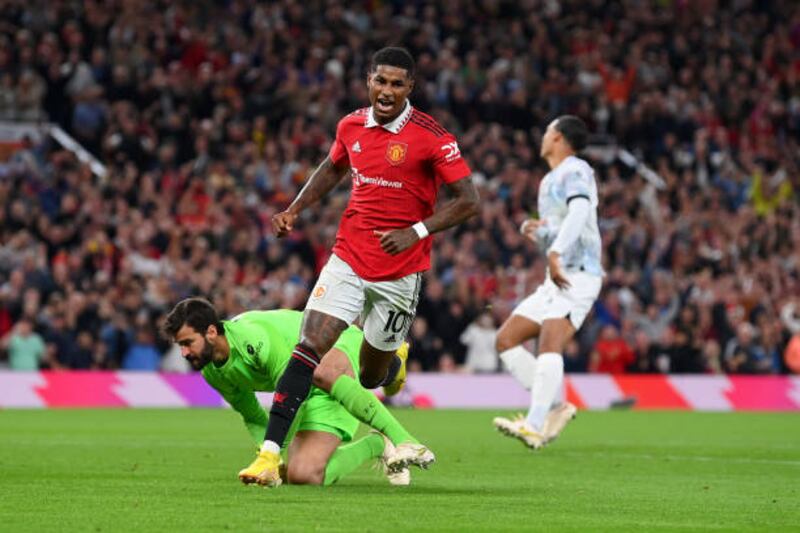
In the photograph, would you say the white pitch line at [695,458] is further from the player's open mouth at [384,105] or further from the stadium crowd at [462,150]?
the stadium crowd at [462,150]

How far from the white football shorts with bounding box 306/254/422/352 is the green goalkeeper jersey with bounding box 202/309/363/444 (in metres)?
0.32

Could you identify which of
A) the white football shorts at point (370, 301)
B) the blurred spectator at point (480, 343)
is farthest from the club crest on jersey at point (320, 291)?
the blurred spectator at point (480, 343)

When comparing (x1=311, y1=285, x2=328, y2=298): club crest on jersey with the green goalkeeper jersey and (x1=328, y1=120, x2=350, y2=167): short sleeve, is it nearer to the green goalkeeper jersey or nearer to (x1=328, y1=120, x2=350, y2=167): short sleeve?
the green goalkeeper jersey

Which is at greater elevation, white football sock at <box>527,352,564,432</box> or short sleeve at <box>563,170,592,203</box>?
short sleeve at <box>563,170,592,203</box>

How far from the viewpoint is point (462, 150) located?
26609mm

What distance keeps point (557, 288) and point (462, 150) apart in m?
13.4

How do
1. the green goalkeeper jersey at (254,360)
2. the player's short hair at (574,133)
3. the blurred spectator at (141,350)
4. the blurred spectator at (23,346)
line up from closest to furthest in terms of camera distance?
the green goalkeeper jersey at (254,360)
the player's short hair at (574,133)
the blurred spectator at (23,346)
the blurred spectator at (141,350)

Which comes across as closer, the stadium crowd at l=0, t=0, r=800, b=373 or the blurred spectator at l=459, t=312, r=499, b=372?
the stadium crowd at l=0, t=0, r=800, b=373

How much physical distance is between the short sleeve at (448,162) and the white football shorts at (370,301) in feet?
2.26

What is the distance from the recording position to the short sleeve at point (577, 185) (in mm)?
13047

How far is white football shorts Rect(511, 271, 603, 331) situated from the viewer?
13438 mm

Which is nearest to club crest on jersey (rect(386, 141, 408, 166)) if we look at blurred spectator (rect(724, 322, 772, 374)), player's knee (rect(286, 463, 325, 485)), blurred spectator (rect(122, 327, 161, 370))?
player's knee (rect(286, 463, 325, 485))

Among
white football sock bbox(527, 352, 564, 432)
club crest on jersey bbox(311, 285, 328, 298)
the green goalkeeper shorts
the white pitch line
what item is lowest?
the white pitch line

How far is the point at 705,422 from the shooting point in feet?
64.3
